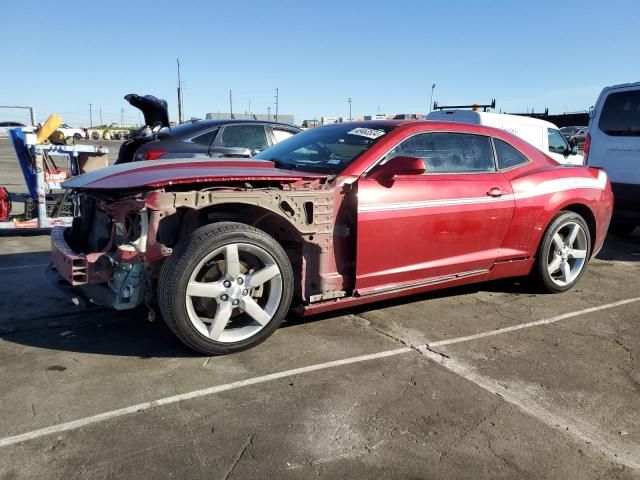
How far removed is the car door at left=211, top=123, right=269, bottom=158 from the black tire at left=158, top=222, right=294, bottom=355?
4.12 metres

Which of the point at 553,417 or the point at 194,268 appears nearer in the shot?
the point at 553,417

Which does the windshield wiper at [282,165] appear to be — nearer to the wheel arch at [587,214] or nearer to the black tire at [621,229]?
the wheel arch at [587,214]

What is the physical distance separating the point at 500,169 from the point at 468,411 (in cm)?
252

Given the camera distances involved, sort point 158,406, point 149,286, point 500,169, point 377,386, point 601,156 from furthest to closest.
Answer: point 601,156 < point 500,169 < point 149,286 < point 377,386 < point 158,406

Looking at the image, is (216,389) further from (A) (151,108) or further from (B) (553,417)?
(A) (151,108)

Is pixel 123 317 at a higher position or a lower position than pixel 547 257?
lower

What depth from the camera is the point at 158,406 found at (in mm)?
2895

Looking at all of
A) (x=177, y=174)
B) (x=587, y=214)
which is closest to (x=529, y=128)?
(x=587, y=214)

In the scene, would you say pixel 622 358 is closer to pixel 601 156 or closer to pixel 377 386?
pixel 377 386

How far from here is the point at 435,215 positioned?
416 cm

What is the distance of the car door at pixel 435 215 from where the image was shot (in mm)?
3883

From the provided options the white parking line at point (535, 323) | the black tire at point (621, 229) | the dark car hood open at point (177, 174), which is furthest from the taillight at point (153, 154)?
the black tire at point (621, 229)

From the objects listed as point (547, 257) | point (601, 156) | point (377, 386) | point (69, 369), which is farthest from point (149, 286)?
point (601, 156)

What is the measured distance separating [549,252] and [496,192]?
1.02 m
